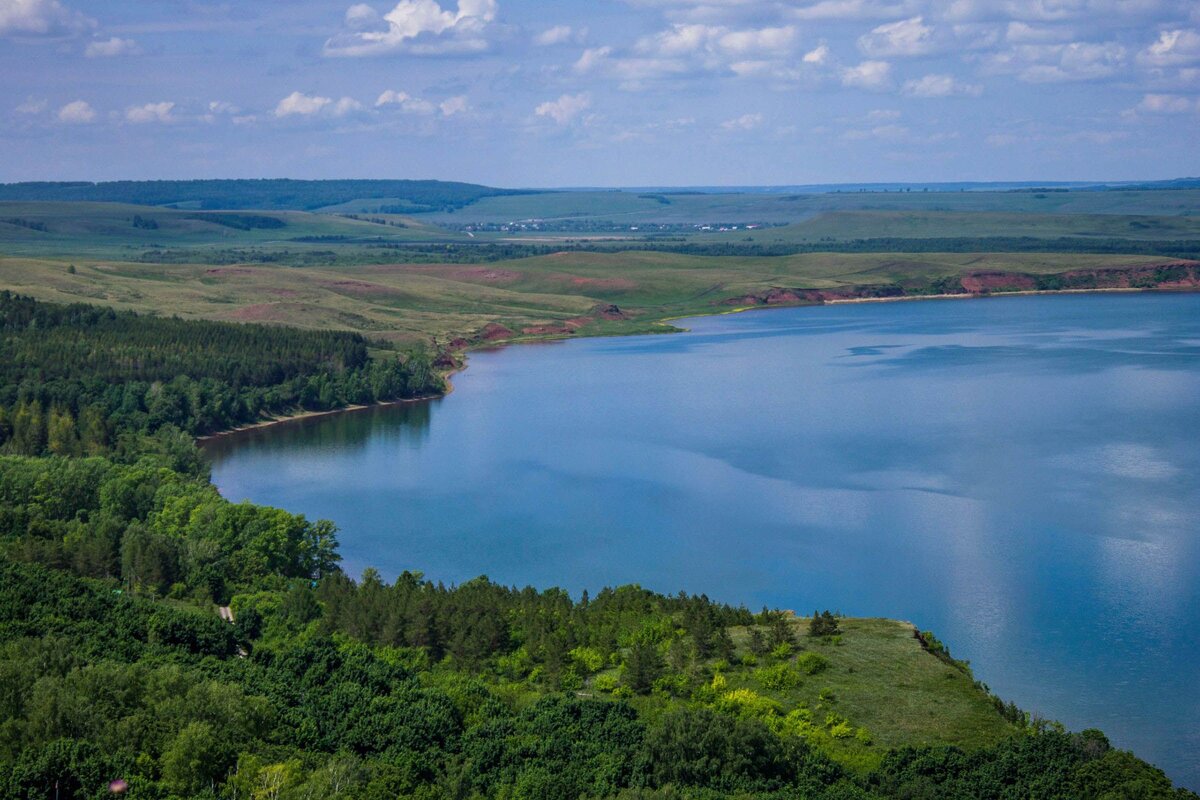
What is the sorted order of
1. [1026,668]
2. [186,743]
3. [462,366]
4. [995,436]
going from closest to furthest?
[186,743] → [1026,668] → [995,436] → [462,366]

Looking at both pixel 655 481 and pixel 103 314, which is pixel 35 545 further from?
pixel 103 314

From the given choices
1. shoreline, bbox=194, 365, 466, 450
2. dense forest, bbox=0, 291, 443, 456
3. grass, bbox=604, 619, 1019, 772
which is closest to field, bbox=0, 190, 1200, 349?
dense forest, bbox=0, 291, 443, 456

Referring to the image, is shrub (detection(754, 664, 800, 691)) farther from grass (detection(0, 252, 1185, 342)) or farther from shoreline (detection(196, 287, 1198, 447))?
grass (detection(0, 252, 1185, 342))

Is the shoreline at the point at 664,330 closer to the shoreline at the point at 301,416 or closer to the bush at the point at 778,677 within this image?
the shoreline at the point at 301,416

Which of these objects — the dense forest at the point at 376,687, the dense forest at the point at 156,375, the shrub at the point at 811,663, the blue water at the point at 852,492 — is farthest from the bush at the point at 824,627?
the dense forest at the point at 156,375

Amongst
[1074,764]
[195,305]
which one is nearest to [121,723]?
[1074,764]

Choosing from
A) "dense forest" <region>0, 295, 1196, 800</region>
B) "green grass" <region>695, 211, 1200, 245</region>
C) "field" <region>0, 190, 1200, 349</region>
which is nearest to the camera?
"dense forest" <region>0, 295, 1196, 800</region>
